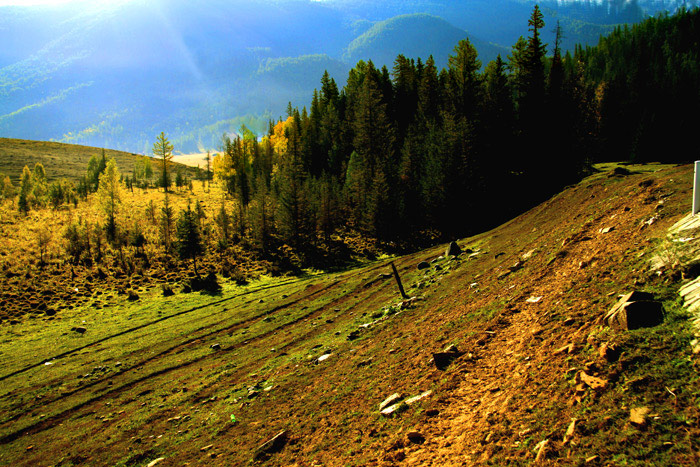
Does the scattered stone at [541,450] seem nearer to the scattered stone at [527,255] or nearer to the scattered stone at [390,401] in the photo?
the scattered stone at [390,401]

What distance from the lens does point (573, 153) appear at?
1752 inches

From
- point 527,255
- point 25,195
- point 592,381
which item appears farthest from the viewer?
point 25,195

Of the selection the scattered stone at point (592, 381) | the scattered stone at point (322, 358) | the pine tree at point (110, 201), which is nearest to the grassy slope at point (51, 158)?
the pine tree at point (110, 201)

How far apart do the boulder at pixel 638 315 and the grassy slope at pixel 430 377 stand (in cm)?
22

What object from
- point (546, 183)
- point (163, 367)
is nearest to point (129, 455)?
point (163, 367)

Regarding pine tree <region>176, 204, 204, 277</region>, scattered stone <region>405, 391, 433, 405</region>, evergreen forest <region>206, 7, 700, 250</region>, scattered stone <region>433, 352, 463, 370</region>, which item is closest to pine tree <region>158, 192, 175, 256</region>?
pine tree <region>176, 204, 204, 277</region>

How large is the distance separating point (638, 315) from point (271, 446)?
8779mm

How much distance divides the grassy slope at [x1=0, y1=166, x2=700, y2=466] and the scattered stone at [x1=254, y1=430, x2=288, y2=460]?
369mm

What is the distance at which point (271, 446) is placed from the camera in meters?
9.09

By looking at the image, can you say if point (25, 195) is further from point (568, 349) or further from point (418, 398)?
point (568, 349)

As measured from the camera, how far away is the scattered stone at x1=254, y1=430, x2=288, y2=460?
8.96 m

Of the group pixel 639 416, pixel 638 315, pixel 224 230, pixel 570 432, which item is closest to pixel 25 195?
pixel 224 230

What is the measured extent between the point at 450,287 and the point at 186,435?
40.3 feet

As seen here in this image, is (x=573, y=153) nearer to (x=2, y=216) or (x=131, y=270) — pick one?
(x=131, y=270)
